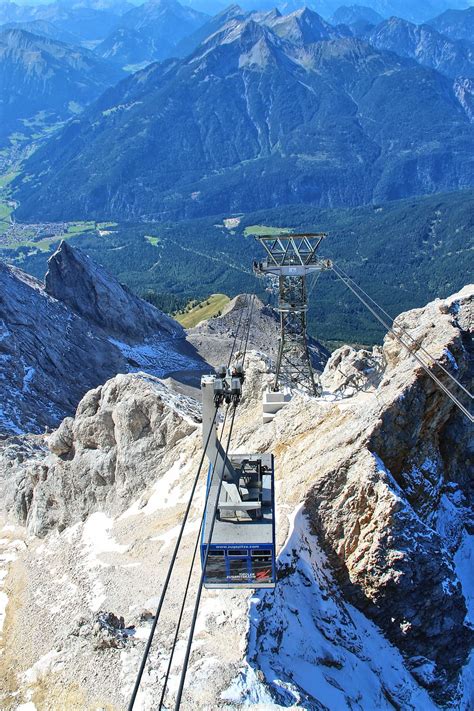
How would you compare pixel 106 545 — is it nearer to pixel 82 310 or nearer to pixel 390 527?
pixel 390 527

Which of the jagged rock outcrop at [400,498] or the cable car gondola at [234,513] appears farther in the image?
the jagged rock outcrop at [400,498]

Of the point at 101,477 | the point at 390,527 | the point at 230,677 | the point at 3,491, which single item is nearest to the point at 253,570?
the point at 230,677

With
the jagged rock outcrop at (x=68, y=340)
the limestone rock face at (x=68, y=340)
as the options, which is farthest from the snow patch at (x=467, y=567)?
the jagged rock outcrop at (x=68, y=340)

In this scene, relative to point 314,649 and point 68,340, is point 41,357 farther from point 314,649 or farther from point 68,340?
point 314,649

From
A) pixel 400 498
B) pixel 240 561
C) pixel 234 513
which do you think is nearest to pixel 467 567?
pixel 400 498

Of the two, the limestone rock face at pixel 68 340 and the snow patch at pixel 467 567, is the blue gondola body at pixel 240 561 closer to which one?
the snow patch at pixel 467 567

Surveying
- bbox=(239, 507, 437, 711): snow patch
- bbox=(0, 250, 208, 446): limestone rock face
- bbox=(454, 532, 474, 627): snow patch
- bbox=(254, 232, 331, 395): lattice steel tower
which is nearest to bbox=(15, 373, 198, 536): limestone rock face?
bbox=(254, 232, 331, 395): lattice steel tower
